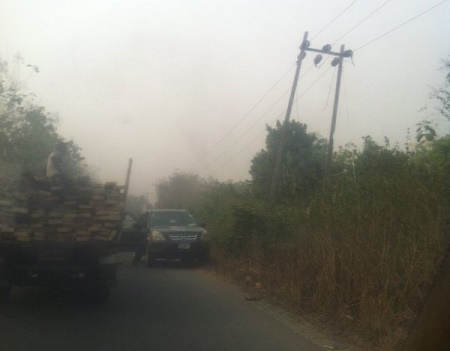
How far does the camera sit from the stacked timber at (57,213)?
938cm

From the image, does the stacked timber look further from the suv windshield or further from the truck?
the suv windshield

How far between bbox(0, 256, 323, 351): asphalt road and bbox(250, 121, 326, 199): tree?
615 inches

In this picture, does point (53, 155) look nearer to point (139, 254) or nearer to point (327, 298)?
point (327, 298)

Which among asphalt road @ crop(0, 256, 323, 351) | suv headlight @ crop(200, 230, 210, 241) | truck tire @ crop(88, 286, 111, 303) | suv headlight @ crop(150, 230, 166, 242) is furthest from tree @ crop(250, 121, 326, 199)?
truck tire @ crop(88, 286, 111, 303)

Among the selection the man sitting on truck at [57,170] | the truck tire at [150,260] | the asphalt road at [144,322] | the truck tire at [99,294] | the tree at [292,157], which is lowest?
the asphalt road at [144,322]

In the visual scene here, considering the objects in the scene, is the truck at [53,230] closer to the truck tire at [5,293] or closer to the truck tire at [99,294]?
the truck tire at [5,293]

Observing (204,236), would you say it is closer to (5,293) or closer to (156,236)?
(156,236)

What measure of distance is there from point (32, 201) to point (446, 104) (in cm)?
1056

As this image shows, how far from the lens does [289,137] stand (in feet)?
99.3

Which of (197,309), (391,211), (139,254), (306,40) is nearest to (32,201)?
(197,309)

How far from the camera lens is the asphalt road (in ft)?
25.0

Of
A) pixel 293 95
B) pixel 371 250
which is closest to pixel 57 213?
pixel 371 250

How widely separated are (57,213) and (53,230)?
267mm

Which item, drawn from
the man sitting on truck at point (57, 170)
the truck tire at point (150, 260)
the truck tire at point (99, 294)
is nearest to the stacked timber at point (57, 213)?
the man sitting on truck at point (57, 170)
